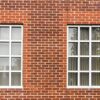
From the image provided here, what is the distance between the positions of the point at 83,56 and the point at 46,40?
1.13 metres

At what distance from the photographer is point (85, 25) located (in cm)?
1195

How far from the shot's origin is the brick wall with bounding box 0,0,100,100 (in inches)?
462

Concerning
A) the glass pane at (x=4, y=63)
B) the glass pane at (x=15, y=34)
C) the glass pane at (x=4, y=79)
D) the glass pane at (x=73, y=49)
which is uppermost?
the glass pane at (x=15, y=34)

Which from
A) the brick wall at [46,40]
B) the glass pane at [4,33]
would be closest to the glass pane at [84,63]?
the brick wall at [46,40]

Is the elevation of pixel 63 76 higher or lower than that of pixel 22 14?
lower

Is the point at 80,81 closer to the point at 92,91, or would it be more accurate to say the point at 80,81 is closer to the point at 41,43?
the point at 92,91

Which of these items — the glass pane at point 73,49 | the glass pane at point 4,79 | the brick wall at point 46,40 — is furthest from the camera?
the glass pane at point 73,49

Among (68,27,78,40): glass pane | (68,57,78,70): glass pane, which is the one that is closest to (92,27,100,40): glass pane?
(68,27,78,40): glass pane

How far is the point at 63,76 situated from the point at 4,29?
6.92ft

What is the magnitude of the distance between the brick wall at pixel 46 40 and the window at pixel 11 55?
179 mm

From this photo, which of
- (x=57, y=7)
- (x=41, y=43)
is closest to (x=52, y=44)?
(x=41, y=43)

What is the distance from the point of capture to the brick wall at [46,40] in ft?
38.5

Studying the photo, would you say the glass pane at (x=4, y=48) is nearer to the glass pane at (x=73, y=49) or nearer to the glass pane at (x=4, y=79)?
the glass pane at (x=4, y=79)

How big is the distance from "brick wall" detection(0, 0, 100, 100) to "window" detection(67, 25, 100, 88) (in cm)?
19
